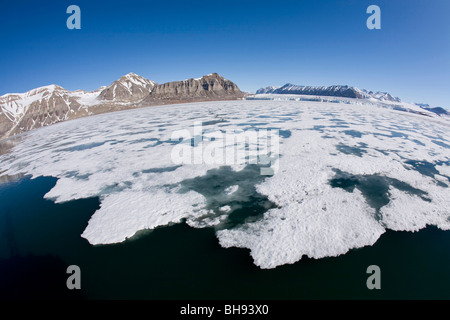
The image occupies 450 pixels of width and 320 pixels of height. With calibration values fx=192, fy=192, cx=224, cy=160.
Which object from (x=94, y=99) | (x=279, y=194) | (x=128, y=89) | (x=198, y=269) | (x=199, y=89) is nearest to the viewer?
(x=198, y=269)

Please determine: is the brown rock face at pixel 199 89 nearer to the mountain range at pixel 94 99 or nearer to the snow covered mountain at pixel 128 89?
the mountain range at pixel 94 99

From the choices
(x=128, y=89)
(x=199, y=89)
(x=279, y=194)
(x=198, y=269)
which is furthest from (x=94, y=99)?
(x=198, y=269)

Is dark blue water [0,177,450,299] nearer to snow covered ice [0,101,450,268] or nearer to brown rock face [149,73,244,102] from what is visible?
snow covered ice [0,101,450,268]

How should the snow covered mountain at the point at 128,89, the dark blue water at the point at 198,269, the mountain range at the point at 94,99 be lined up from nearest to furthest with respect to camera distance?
the dark blue water at the point at 198,269
the mountain range at the point at 94,99
the snow covered mountain at the point at 128,89

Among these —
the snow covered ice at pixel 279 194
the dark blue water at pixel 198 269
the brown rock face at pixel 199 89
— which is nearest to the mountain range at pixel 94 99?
the brown rock face at pixel 199 89

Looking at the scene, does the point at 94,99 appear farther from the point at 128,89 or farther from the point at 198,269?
the point at 198,269
